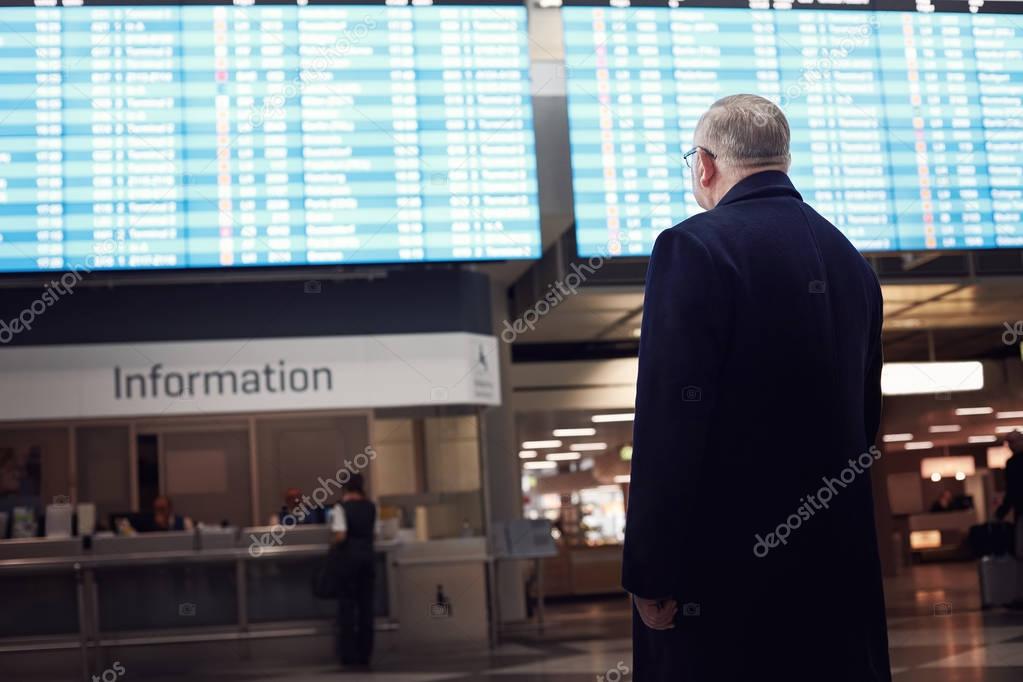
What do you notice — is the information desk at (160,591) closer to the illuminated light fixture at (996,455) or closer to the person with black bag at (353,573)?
the person with black bag at (353,573)

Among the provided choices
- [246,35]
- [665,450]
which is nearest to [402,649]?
[246,35]

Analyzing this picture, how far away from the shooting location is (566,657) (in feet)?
30.1

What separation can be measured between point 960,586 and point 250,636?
863cm

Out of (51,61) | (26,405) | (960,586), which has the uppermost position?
(51,61)

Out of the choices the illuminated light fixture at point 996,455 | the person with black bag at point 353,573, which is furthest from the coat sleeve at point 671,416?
the illuminated light fixture at point 996,455

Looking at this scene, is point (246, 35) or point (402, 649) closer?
point (246, 35)

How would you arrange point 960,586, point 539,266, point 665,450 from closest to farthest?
1. point 665,450
2. point 539,266
3. point 960,586

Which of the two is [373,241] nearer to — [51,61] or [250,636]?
[51,61]

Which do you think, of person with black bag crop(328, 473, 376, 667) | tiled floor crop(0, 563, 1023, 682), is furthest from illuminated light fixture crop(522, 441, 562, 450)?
person with black bag crop(328, 473, 376, 667)

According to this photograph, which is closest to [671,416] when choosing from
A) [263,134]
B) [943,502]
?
[263,134]

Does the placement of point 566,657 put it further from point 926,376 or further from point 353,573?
point 926,376

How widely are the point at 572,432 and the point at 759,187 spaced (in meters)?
13.9

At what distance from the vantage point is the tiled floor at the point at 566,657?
7.58 m

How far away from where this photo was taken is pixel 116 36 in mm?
9086
